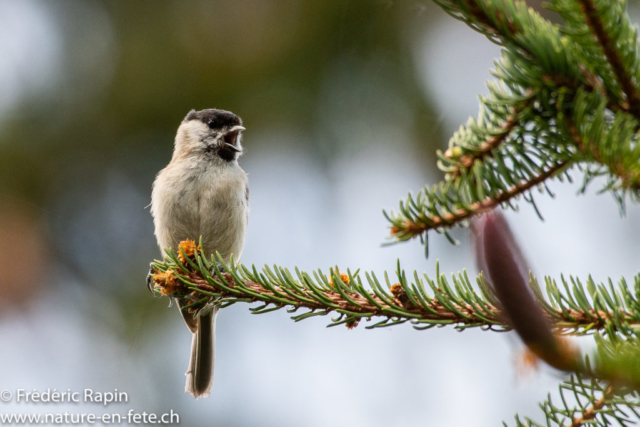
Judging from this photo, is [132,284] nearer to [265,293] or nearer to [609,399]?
[265,293]

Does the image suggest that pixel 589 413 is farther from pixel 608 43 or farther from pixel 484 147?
pixel 608 43

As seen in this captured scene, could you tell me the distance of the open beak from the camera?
3.54 meters

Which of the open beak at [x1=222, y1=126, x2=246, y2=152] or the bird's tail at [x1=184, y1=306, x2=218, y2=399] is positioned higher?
the open beak at [x1=222, y1=126, x2=246, y2=152]

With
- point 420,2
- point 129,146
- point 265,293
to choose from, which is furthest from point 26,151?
point 265,293

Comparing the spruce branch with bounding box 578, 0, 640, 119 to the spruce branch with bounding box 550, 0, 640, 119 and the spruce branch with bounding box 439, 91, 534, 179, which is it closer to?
the spruce branch with bounding box 550, 0, 640, 119

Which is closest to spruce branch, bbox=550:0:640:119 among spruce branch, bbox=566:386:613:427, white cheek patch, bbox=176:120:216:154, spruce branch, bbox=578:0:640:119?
spruce branch, bbox=578:0:640:119

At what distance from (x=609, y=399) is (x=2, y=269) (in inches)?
156

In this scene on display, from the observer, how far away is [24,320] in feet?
13.2

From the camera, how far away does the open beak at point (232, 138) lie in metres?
3.54

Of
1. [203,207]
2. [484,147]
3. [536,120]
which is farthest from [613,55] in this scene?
[203,207]

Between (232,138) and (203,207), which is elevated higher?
(232,138)

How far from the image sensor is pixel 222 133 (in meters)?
3.59

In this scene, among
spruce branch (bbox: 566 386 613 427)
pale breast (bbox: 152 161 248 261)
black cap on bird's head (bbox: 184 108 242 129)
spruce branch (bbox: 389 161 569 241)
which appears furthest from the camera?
black cap on bird's head (bbox: 184 108 242 129)

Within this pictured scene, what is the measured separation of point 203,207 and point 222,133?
0.64 m
